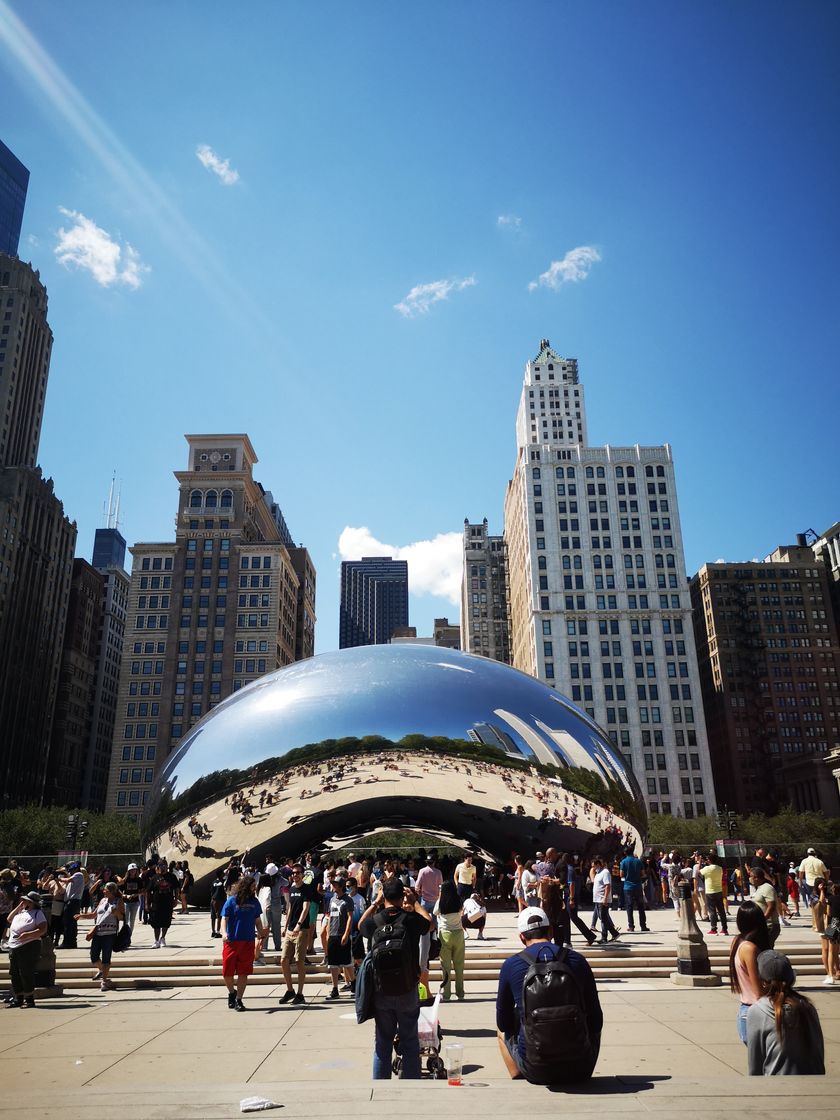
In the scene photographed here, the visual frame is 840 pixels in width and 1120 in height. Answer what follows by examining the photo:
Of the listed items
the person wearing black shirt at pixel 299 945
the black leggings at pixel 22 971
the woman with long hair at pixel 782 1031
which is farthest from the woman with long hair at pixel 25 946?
the woman with long hair at pixel 782 1031

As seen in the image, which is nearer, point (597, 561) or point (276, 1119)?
point (276, 1119)

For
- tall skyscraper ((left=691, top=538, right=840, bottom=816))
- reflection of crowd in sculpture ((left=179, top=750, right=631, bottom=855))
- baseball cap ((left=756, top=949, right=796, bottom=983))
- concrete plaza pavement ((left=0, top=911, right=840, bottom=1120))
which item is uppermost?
tall skyscraper ((left=691, top=538, right=840, bottom=816))

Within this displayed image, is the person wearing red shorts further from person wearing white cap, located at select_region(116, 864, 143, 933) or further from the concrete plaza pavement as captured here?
person wearing white cap, located at select_region(116, 864, 143, 933)

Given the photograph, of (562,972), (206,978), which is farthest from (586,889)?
(562,972)

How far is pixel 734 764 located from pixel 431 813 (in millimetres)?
109590

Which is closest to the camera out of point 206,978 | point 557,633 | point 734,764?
point 206,978

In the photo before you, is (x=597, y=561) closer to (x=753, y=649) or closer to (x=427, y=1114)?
(x=753, y=649)

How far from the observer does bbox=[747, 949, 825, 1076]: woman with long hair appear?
4.09 meters

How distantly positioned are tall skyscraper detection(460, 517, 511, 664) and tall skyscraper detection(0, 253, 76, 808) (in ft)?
236

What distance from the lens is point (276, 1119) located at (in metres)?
3.62

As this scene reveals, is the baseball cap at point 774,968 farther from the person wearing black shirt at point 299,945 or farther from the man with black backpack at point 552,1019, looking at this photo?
the person wearing black shirt at point 299,945

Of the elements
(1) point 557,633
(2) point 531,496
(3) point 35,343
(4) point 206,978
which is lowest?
(4) point 206,978

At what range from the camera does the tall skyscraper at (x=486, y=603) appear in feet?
493

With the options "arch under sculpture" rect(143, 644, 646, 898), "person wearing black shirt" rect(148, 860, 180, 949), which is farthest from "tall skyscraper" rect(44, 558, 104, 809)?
"arch under sculpture" rect(143, 644, 646, 898)
